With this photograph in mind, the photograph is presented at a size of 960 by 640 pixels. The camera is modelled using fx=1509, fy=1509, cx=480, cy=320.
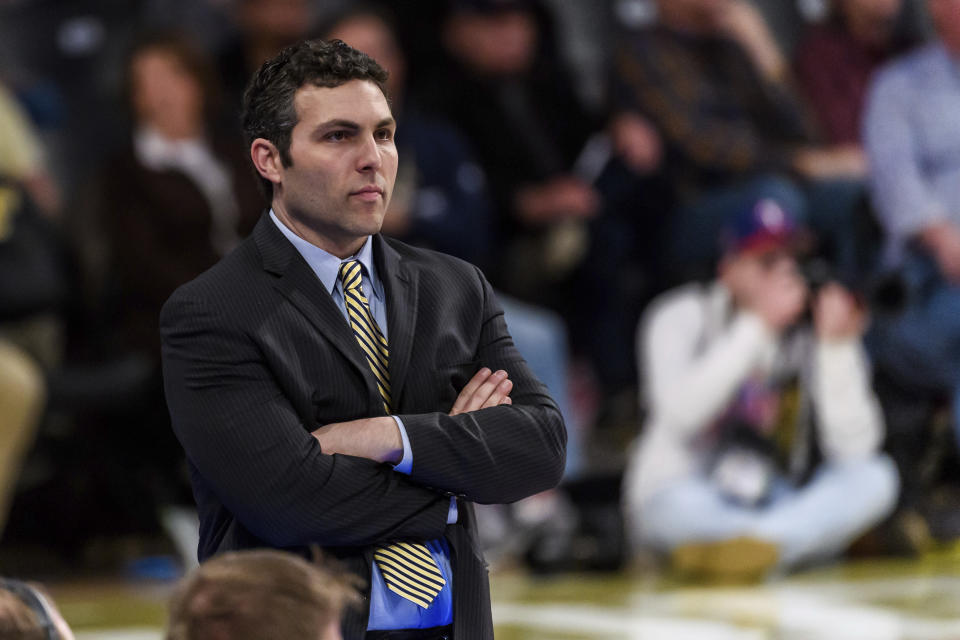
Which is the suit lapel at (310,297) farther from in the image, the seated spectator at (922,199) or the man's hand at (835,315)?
the seated spectator at (922,199)

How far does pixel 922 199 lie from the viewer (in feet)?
25.3

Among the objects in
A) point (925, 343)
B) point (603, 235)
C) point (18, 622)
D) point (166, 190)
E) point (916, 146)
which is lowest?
point (18, 622)

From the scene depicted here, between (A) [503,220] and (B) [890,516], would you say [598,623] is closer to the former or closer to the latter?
(B) [890,516]

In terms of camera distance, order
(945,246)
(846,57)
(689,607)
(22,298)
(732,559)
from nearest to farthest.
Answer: (689,607) < (22,298) < (732,559) < (945,246) < (846,57)

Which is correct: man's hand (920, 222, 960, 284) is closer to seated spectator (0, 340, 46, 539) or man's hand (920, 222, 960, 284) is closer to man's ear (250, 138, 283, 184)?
seated spectator (0, 340, 46, 539)

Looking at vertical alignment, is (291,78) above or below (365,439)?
above

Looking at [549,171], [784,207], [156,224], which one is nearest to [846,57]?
[784,207]

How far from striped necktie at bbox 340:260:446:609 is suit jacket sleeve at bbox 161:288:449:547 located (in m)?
0.03

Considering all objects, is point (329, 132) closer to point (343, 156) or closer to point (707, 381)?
point (343, 156)

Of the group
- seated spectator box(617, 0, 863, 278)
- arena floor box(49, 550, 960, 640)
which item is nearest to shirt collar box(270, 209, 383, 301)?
arena floor box(49, 550, 960, 640)

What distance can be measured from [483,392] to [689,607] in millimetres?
3605

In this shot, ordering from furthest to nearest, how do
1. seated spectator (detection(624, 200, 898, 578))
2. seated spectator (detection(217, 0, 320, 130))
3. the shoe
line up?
seated spectator (detection(217, 0, 320, 130)) < seated spectator (detection(624, 200, 898, 578)) < the shoe

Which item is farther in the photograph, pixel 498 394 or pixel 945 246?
pixel 945 246

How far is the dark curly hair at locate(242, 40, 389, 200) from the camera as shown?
218cm
